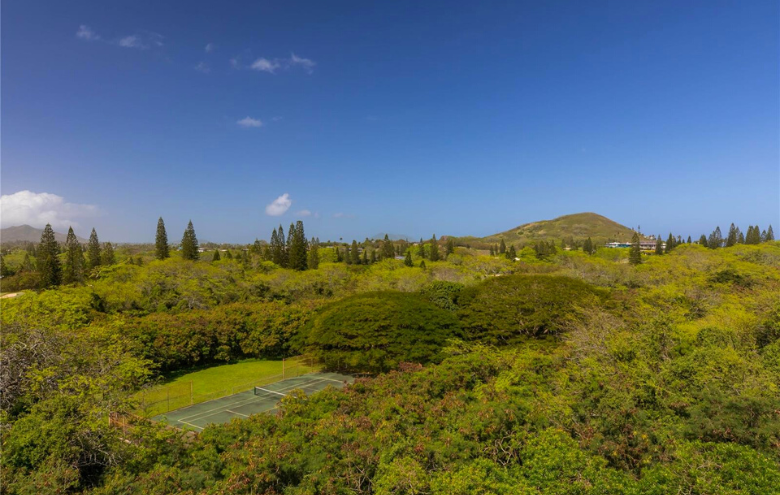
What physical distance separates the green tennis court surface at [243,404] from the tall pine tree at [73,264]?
110 ft

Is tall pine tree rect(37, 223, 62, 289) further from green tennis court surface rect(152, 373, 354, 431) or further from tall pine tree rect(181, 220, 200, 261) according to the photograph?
green tennis court surface rect(152, 373, 354, 431)

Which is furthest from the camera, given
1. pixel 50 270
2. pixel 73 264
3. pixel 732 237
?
pixel 732 237

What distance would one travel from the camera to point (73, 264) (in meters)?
45.8

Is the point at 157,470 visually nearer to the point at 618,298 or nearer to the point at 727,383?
the point at 727,383

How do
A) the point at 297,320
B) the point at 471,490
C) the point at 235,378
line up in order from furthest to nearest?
the point at 297,320, the point at 235,378, the point at 471,490

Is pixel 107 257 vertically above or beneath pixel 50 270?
above

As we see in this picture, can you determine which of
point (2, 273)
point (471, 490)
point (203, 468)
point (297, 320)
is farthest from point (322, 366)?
point (2, 273)

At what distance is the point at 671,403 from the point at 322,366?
1909cm

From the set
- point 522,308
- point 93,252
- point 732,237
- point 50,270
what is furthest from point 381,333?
point 732,237

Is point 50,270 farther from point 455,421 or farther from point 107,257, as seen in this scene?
point 455,421

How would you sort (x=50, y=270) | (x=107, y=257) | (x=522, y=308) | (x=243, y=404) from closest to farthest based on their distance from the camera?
(x=243, y=404), (x=522, y=308), (x=50, y=270), (x=107, y=257)

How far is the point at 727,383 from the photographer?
32.4ft

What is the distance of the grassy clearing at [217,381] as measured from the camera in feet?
59.7

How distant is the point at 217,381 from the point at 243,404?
6.04 meters
